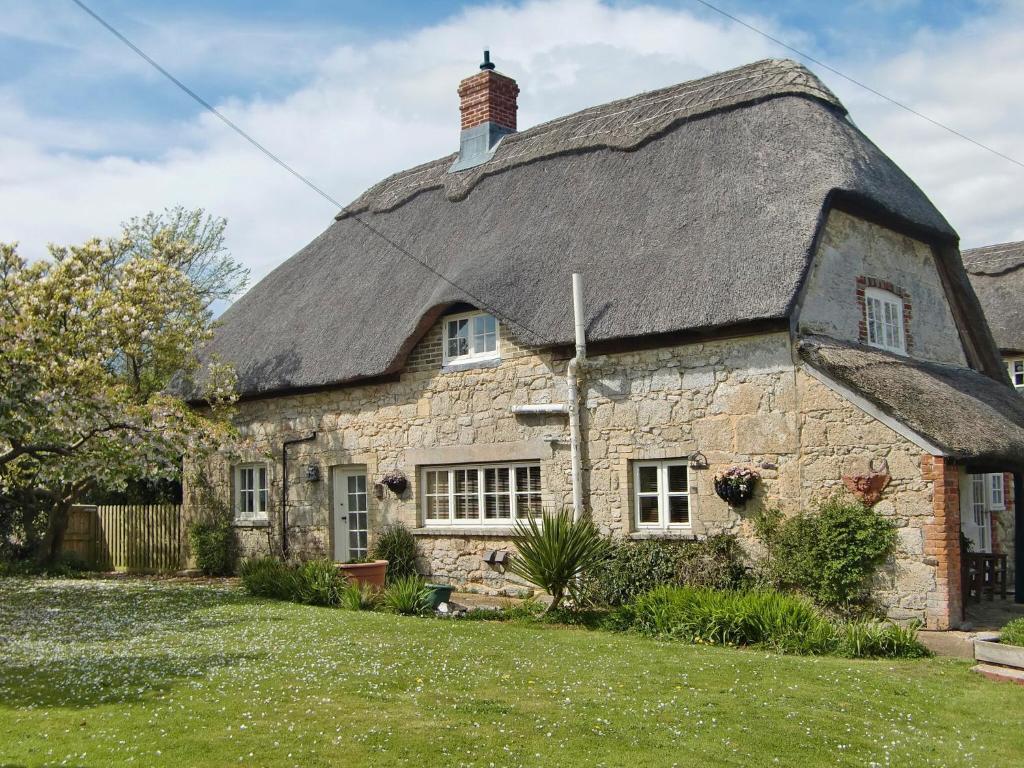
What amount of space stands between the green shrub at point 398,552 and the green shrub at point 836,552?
18.7 feet

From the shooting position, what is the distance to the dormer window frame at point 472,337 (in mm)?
13883

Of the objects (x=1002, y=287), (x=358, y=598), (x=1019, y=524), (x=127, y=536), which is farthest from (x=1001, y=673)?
(x=1002, y=287)

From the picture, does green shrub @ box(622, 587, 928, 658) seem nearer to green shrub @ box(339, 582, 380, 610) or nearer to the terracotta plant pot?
green shrub @ box(339, 582, 380, 610)

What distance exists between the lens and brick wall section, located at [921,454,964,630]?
9914 millimetres

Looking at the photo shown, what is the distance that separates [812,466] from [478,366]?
500cm

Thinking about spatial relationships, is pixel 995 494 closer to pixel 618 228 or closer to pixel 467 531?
pixel 618 228

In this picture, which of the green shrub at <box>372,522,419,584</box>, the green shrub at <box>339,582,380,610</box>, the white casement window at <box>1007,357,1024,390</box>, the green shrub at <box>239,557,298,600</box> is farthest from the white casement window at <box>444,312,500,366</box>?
the white casement window at <box>1007,357,1024,390</box>

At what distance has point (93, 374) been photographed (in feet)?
41.4

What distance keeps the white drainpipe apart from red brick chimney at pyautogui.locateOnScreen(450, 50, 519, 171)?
6063 millimetres

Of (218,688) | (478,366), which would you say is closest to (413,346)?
(478,366)

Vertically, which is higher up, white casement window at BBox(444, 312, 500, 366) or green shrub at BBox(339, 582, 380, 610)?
white casement window at BBox(444, 312, 500, 366)

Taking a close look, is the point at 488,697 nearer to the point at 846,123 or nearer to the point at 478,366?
the point at 478,366

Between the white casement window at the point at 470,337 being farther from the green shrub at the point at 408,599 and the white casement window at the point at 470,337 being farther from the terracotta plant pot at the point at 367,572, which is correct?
the green shrub at the point at 408,599

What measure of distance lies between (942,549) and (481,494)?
246 inches
